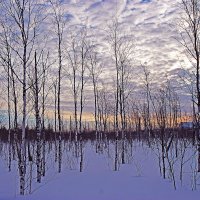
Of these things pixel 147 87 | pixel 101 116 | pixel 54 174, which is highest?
pixel 147 87

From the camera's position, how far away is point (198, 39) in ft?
40.2

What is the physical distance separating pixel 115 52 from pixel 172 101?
35.8 feet

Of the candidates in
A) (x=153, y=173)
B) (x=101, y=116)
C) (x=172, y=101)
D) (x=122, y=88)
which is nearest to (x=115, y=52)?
(x=122, y=88)

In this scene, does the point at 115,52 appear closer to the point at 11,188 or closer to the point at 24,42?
the point at 24,42

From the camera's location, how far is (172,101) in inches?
1026

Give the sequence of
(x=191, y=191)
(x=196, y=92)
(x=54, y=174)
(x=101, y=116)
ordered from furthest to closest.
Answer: (x=101, y=116), (x=54, y=174), (x=196, y=92), (x=191, y=191)

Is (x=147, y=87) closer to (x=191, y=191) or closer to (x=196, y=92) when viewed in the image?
(x=196, y=92)

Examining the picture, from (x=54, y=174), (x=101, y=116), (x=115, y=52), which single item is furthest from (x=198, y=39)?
(x=101, y=116)

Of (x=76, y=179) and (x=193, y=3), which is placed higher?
(x=193, y=3)

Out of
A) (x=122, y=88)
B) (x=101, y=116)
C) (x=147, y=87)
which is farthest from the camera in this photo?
(x=101, y=116)

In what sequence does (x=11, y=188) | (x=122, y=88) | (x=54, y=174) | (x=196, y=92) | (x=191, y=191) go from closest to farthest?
(x=191, y=191)
(x=11, y=188)
(x=196, y=92)
(x=54, y=174)
(x=122, y=88)

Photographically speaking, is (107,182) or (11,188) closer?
(11,188)

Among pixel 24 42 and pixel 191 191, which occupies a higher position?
pixel 24 42

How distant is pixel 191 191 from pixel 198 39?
19.2ft
